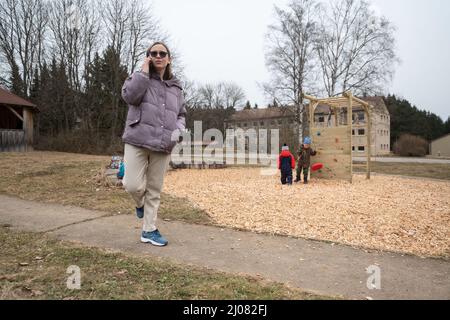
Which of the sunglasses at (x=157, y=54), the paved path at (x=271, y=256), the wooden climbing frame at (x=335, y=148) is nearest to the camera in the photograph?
the paved path at (x=271, y=256)

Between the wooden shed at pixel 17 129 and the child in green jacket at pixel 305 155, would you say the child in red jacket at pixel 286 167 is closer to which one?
the child in green jacket at pixel 305 155

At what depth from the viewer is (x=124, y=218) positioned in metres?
4.77

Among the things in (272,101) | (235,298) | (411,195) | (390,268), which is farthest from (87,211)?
(272,101)

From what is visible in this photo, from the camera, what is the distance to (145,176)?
3590mm

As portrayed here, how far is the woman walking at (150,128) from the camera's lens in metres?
3.39

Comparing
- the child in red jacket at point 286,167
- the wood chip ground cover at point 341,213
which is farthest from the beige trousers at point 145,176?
the child in red jacket at point 286,167

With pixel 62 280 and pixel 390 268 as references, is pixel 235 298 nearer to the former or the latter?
pixel 62 280

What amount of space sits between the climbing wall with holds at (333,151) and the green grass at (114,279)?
804cm

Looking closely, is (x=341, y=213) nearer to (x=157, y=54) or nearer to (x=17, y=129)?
(x=157, y=54)

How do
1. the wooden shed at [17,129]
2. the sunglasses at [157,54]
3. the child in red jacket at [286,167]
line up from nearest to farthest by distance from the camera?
the sunglasses at [157,54], the child in red jacket at [286,167], the wooden shed at [17,129]

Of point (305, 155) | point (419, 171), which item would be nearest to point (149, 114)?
point (305, 155)

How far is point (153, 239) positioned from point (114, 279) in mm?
1011

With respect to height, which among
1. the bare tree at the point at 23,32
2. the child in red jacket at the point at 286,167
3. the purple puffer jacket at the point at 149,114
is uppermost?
the bare tree at the point at 23,32
